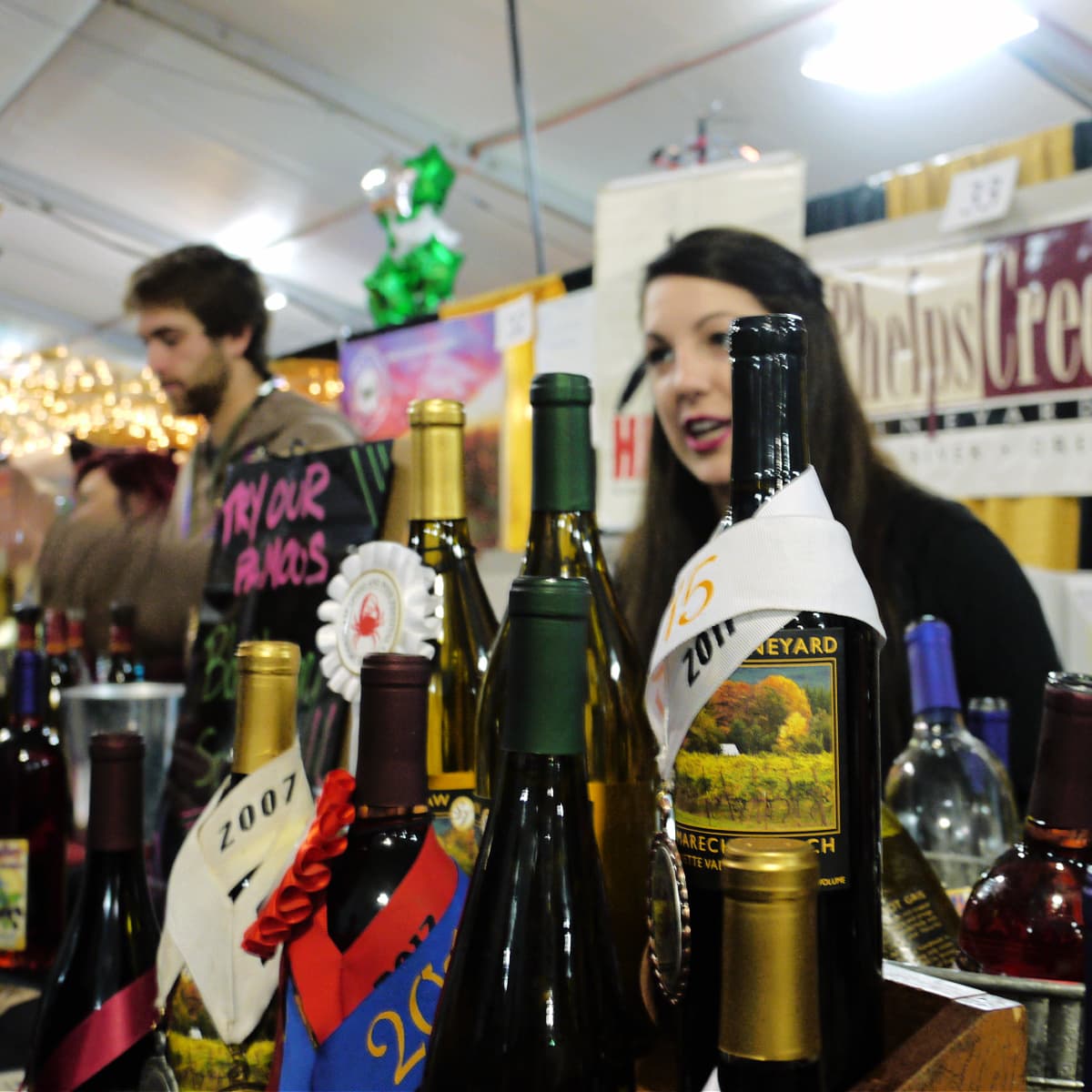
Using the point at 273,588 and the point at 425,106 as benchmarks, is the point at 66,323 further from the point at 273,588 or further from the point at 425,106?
the point at 273,588

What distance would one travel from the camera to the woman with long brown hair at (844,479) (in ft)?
3.98

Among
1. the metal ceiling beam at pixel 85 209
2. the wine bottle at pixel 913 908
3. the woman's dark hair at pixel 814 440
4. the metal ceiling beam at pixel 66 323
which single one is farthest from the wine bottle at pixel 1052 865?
the metal ceiling beam at pixel 66 323

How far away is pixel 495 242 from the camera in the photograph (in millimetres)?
5105

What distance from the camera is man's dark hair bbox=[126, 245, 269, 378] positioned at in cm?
217

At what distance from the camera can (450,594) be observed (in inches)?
26.8

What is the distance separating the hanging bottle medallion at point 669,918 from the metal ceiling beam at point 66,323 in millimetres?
7232

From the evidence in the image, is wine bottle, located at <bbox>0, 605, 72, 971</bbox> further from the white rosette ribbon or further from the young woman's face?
the young woman's face

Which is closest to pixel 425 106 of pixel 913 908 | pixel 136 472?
pixel 136 472

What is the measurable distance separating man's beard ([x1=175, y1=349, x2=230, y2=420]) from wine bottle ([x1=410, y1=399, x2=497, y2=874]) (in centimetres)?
158

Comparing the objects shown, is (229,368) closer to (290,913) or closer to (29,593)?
(29,593)

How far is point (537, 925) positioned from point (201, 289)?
2015 mm

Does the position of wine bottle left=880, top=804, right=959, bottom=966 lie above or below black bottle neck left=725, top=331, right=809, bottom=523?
below

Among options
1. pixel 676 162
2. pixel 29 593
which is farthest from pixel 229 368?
pixel 676 162

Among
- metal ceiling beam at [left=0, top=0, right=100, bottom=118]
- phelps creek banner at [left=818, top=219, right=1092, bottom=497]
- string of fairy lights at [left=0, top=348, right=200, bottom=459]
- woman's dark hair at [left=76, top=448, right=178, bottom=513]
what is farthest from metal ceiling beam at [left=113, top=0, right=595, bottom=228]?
phelps creek banner at [left=818, top=219, right=1092, bottom=497]
